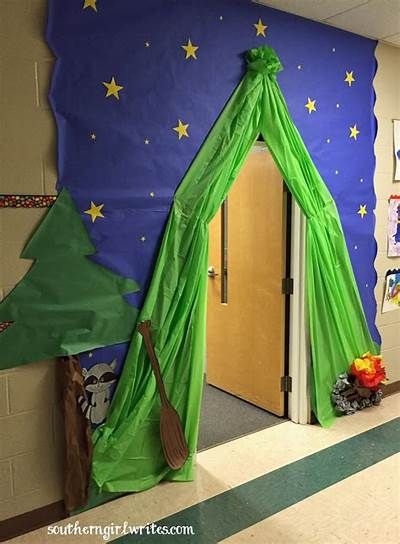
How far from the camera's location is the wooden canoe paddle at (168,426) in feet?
7.78

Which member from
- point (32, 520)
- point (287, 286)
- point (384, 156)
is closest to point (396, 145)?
point (384, 156)

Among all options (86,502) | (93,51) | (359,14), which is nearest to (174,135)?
(93,51)

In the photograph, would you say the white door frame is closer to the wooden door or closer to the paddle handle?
the wooden door

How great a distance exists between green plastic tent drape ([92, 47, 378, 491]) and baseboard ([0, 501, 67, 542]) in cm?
23

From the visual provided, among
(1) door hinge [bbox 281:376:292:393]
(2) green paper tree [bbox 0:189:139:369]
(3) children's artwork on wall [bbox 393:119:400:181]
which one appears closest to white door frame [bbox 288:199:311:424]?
(1) door hinge [bbox 281:376:292:393]

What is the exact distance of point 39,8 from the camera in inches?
79.3

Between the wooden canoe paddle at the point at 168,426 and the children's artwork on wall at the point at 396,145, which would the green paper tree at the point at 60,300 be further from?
the children's artwork on wall at the point at 396,145

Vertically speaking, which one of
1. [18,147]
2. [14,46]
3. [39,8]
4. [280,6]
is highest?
[280,6]

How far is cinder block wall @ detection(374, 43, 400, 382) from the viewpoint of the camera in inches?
131

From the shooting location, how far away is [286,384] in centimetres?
327

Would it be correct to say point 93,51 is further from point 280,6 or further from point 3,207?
point 280,6

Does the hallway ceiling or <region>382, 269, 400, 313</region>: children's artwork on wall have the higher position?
the hallway ceiling

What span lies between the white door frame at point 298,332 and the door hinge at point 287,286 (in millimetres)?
36

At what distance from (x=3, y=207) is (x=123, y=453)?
50.5 inches
